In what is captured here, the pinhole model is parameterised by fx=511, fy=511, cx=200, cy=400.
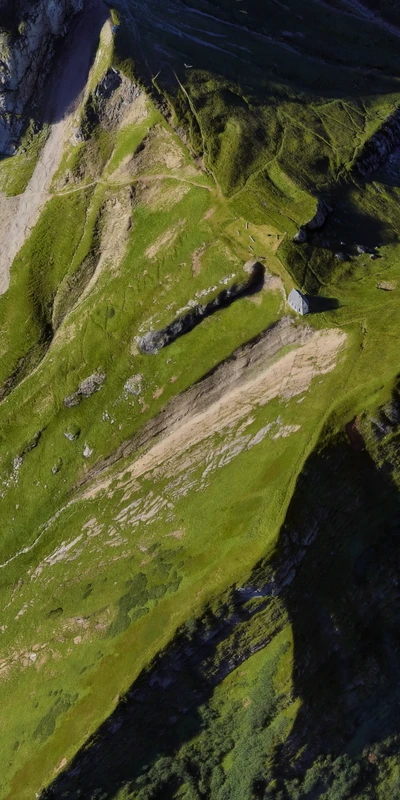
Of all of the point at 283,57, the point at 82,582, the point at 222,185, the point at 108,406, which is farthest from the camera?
the point at 283,57

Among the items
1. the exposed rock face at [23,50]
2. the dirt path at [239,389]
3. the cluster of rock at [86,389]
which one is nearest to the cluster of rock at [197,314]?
the dirt path at [239,389]

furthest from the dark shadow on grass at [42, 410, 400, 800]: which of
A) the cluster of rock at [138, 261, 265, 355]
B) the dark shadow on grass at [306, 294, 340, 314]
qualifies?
the cluster of rock at [138, 261, 265, 355]

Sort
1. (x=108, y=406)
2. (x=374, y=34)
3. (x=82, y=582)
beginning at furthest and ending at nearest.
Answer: (x=374, y=34)
(x=108, y=406)
(x=82, y=582)

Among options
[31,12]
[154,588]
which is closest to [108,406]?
[154,588]

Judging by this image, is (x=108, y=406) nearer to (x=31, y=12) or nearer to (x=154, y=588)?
(x=154, y=588)

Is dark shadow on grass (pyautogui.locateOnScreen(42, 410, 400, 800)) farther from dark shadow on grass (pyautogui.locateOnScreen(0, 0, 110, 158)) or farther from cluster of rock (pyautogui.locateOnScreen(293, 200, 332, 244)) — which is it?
dark shadow on grass (pyautogui.locateOnScreen(0, 0, 110, 158))

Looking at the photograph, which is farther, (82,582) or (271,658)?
(82,582)

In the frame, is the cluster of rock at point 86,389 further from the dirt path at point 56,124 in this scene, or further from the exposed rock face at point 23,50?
the exposed rock face at point 23,50
